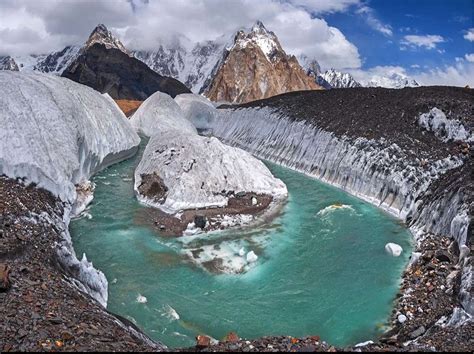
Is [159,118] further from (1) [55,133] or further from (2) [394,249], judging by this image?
(2) [394,249]

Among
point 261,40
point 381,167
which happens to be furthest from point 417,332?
point 261,40

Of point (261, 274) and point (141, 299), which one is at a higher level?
point (261, 274)

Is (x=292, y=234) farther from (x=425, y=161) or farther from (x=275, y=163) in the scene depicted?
(x=275, y=163)

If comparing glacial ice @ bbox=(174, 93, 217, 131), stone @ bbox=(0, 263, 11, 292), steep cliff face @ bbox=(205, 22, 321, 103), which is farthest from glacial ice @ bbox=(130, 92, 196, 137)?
steep cliff face @ bbox=(205, 22, 321, 103)

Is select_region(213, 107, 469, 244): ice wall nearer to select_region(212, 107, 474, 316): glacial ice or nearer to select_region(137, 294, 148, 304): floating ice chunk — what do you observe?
select_region(212, 107, 474, 316): glacial ice

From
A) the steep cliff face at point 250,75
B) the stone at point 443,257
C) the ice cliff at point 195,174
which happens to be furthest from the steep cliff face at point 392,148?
the steep cliff face at point 250,75
